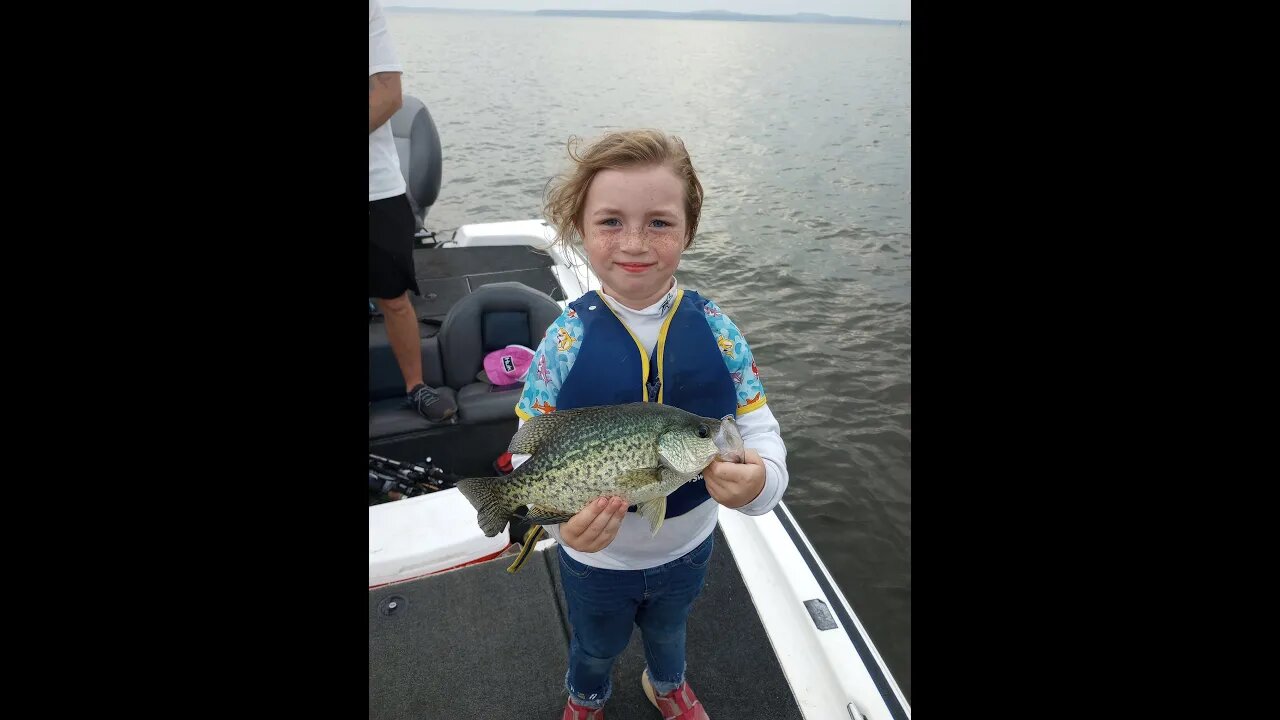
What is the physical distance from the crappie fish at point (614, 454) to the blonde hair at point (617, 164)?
0.57 meters

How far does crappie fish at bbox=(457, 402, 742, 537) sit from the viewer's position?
1.53m

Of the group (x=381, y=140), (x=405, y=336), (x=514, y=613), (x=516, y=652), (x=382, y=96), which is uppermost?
(x=382, y=96)

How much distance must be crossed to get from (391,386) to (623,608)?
316 centimetres

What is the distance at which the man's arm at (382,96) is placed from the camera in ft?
10.7

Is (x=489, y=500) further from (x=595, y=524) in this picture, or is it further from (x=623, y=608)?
(x=623, y=608)

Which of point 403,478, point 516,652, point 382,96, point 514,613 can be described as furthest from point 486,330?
point 516,652

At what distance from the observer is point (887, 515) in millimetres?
6238

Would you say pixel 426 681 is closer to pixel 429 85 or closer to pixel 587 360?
pixel 587 360

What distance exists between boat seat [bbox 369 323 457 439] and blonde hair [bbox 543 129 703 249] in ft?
9.04

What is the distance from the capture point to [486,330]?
4465 mm

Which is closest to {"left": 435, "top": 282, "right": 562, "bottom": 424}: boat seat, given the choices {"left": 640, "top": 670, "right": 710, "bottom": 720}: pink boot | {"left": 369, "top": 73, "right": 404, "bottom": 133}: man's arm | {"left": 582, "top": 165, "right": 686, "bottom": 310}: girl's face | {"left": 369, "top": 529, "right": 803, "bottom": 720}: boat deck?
{"left": 369, "top": 73, "right": 404, "bottom": 133}: man's arm

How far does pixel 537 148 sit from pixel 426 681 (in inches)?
585
